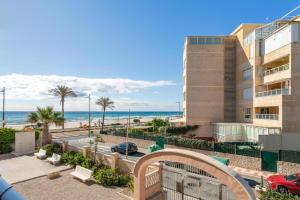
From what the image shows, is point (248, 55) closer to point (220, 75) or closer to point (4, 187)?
point (220, 75)

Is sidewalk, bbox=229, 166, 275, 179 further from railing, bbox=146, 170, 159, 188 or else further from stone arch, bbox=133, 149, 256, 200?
stone arch, bbox=133, 149, 256, 200

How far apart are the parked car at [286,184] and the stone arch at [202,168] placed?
318 inches

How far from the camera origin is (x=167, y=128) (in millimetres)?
37125

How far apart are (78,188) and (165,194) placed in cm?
663

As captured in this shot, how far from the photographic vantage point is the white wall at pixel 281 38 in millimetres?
27177

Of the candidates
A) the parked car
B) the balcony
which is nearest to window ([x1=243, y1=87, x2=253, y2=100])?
the balcony

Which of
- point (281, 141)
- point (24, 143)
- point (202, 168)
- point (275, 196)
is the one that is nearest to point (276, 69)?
point (281, 141)

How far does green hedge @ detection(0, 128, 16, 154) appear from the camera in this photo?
28.0 meters

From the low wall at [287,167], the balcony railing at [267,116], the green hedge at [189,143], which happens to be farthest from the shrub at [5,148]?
the balcony railing at [267,116]

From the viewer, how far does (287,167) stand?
20.5 metres

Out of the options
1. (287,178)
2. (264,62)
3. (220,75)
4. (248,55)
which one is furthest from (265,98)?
(287,178)

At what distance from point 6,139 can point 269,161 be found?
2941 cm

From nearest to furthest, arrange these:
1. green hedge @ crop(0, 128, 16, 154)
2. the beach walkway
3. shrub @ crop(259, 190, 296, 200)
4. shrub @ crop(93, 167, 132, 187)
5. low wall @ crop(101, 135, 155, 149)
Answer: shrub @ crop(259, 190, 296, 200)
shrub @ crop(93, 167, 132, 187)
the beach walkway
green hedge @ crop(0, 128, 16, 154)
low wall @ crop(101, 135, 155, 149)

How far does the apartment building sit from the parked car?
13.2 m
